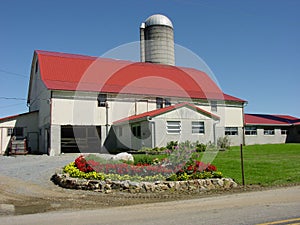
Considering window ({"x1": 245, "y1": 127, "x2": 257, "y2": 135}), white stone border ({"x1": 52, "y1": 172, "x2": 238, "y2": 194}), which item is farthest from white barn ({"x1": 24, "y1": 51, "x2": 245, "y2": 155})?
white stone border ({"x1": 52, "y1": 172, "x2": 238, "y2": 194})

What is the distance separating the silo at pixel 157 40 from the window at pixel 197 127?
18.3 meters

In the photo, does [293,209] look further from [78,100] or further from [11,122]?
[11,122]

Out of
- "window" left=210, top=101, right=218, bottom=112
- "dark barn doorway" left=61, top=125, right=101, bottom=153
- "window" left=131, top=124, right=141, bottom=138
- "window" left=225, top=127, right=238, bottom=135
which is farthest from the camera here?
"window" left=225, top=127, right=238, bottom=135

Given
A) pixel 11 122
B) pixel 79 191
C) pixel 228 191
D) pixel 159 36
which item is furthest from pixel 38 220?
pixel 159 36

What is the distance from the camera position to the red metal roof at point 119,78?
30.1 m

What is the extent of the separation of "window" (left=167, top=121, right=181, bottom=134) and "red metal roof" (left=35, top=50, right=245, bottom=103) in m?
5.91

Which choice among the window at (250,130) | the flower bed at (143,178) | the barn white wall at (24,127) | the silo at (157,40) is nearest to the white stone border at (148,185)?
the flower bed at (143,178)

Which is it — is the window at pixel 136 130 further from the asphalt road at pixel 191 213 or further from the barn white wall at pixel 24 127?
the asphalt road at pixel 191 213

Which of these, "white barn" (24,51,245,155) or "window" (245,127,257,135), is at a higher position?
"white barn" (24,51,245,155)

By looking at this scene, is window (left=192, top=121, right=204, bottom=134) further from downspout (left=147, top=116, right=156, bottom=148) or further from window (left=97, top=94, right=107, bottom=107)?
window (left=97, top=94, right=107, bottom=107)

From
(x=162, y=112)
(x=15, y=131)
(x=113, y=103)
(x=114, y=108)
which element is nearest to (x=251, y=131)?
(x=162, y=112)

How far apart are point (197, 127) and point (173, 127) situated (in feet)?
7.60

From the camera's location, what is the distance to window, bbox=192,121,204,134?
27.6m

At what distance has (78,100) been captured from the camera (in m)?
28.4
